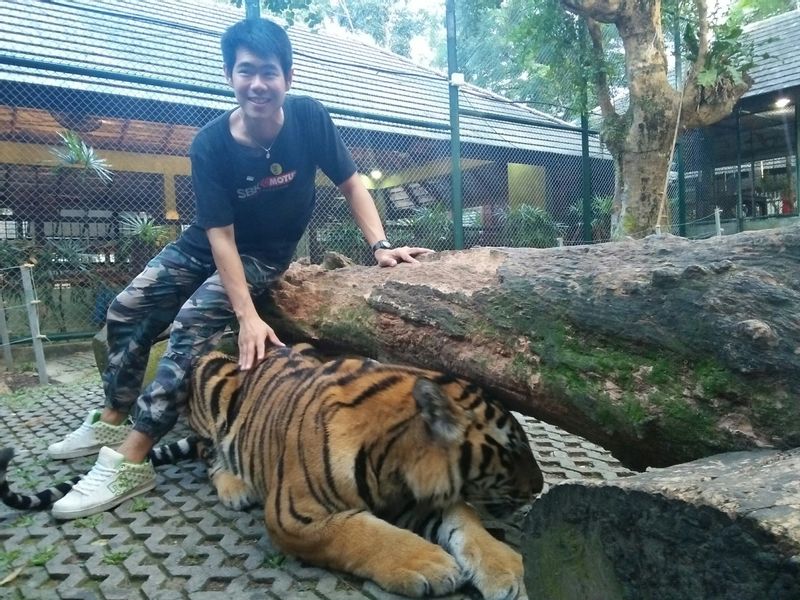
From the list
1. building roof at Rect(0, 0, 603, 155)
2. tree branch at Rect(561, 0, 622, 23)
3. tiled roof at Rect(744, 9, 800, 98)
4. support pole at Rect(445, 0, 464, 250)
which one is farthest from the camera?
tiled roof at Rect(744, 9, 800, 98)

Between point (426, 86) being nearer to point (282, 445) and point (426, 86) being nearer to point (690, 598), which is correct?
point (282, 445)

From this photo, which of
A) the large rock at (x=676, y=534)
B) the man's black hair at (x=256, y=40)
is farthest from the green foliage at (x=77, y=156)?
the large rock at (x=676, y=534)

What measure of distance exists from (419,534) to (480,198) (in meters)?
10.8

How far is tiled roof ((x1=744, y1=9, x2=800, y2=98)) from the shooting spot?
13372 millimetres

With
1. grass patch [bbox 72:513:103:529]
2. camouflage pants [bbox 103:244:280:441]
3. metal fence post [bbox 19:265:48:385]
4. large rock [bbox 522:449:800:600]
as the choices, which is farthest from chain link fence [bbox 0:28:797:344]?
large rock [bbox 522:449:800:600]

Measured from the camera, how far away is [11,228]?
7.98 m

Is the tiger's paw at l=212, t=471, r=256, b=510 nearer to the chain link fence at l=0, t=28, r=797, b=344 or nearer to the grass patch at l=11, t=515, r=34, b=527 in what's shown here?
the grass patch at l=11, t=515, r=34, b=527

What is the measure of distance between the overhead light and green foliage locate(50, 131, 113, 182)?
Answer: 14.0m

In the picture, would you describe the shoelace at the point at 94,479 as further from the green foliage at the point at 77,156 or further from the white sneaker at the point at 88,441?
the green foliage at the point at 77,156

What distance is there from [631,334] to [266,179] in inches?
82.7

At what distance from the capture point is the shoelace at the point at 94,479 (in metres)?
2.76

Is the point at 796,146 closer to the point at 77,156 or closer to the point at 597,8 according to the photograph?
the point at 597,8

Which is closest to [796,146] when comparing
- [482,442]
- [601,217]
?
[601,217]

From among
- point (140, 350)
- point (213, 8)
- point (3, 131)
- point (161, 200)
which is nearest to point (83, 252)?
point (161, 200)
